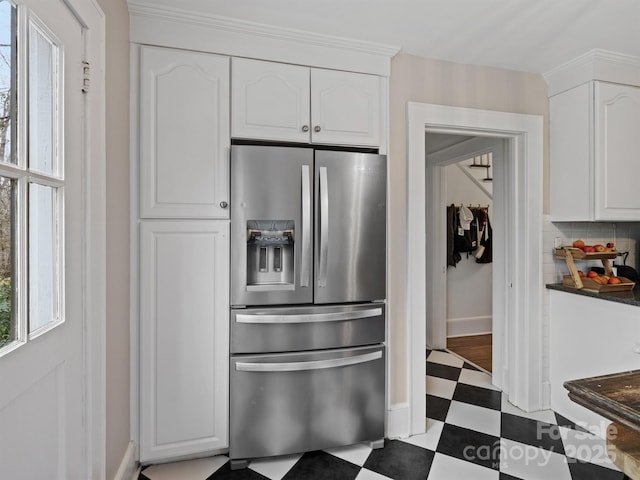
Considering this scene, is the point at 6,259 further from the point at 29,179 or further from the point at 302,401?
the point at 302,401

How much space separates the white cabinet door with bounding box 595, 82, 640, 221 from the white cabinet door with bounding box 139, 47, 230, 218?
232cm

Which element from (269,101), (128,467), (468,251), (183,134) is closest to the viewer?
(128,467)

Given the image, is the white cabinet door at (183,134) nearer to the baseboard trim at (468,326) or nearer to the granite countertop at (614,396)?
the granite countertop at (614,396)

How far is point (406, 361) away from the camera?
2.33m

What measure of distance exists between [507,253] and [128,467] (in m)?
2.81

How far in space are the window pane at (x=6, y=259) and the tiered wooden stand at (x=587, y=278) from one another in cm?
291

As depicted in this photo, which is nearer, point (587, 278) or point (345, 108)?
point (345, 108)

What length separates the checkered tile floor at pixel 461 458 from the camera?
1.94 metres

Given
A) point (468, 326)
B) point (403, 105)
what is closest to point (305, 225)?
Answer: point (403, 105)

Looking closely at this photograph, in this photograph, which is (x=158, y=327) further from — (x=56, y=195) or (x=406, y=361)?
(x=406, y=361)

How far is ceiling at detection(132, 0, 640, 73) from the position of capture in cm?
183

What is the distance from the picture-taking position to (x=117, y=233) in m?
1.68

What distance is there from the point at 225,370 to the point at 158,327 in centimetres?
42

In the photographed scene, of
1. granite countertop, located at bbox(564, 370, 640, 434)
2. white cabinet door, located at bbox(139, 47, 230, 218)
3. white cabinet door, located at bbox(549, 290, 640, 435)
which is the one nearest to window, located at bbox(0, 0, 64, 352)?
white cabinet door, located at bbox(139, 47, 230, 218)
